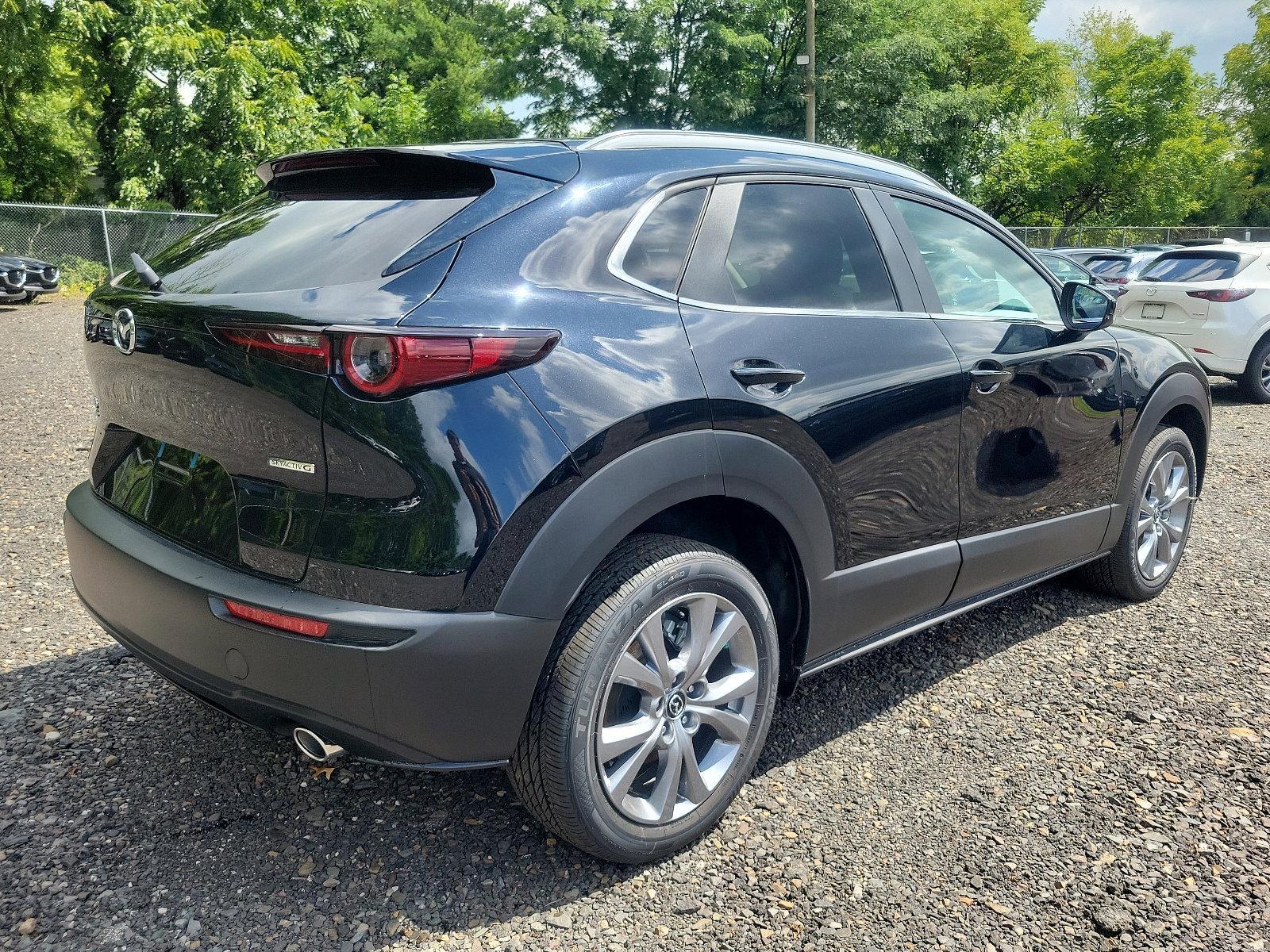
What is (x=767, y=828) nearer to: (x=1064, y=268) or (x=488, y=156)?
(x=488, y=156)

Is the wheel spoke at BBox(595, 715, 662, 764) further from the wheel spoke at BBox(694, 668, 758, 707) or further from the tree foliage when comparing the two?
the tree foliage

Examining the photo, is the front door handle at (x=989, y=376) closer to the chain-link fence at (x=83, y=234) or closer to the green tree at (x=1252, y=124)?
the chain-link fence at (x=83, y=234)

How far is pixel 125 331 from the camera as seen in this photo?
2.46m

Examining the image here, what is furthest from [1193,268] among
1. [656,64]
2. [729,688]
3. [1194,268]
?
[656,64]

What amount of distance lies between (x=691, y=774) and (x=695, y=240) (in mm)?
1387

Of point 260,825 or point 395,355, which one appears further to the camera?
point 260,825

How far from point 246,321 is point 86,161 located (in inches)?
1190

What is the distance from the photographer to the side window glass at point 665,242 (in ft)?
8.01

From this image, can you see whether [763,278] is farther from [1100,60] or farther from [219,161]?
[1100,60]

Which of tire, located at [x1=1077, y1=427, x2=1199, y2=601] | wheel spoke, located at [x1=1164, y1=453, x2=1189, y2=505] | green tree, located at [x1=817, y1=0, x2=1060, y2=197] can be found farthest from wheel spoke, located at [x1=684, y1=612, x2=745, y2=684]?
green tree, located at [x1=817, y1=0, x2=1060, y2=197]

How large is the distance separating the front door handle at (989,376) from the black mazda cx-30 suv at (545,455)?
0.01 metres

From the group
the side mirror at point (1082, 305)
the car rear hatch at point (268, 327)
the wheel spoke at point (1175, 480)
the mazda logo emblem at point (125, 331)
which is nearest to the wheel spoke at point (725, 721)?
the car rear hatch at point (268, 327)

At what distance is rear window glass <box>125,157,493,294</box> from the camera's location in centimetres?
224

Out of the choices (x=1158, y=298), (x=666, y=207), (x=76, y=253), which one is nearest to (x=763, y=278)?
(x=666, y=207)
